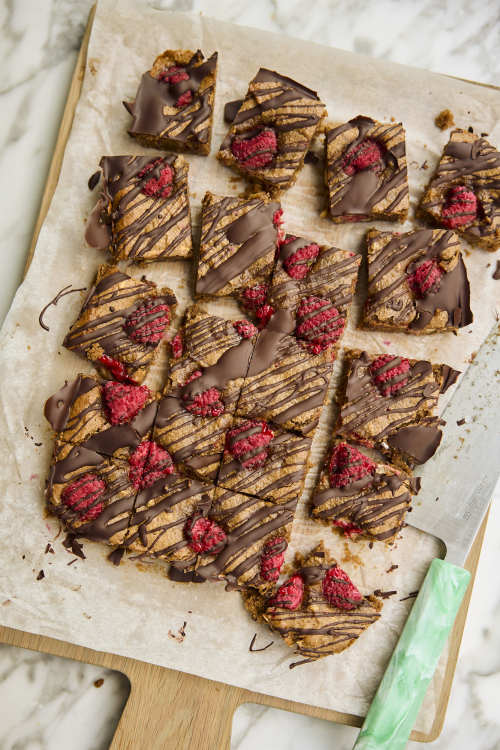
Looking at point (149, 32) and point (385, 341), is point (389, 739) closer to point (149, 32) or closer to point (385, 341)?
point (385, 341)

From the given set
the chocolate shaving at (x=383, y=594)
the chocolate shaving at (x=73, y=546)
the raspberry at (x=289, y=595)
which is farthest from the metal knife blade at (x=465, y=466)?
the chocolate shaving at (x=73, y=546)

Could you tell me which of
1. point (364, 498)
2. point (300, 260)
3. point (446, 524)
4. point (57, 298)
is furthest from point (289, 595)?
point (57, 298)

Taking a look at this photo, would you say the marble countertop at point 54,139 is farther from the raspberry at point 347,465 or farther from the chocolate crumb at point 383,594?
the raspberry at point 347,465

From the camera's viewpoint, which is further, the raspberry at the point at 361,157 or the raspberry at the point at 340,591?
the raspberry at the point at 361,157

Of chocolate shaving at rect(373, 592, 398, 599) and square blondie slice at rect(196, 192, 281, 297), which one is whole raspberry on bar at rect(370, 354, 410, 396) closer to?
square blondie slice at rect(196, 192, 281, 297)

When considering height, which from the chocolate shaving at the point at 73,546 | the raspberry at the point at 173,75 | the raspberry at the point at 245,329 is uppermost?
the raspberry at the point at 173,75

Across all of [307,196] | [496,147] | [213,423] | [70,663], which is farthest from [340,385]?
[70,663]
